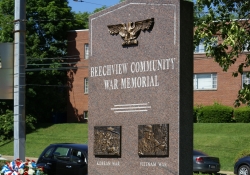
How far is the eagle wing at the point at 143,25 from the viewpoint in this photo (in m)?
11.1

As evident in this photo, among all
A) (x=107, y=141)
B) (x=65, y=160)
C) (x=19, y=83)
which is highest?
(x=19, y=83)

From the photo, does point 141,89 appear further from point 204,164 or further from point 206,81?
point 206,81

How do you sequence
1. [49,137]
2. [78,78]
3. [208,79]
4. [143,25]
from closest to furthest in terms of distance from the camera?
1. [143,25]
2. [208,79]
3. [49,137]
4. [78,78]

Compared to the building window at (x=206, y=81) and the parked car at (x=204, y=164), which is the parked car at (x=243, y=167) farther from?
the building window at (x=206, y=81)

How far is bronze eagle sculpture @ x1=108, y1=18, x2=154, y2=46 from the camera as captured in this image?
1117 cm

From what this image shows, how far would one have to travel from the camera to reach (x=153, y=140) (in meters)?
10.9

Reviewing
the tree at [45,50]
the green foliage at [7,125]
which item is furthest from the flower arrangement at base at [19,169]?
the tree at [45,50]

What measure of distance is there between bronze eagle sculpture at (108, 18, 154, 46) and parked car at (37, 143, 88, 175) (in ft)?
24.5

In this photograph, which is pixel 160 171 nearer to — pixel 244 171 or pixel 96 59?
pixel 96 59

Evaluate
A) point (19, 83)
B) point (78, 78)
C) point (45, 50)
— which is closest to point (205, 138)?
point (78, 78)

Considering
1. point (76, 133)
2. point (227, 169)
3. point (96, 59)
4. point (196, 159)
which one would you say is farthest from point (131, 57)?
point (76, 133)

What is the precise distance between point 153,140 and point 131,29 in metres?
2.12

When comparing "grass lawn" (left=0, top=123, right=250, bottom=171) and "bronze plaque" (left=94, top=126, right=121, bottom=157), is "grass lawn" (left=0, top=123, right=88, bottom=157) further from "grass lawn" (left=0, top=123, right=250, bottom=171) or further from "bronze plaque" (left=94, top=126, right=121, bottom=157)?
"bronze plaque" (left=94, top=126, right=121, bottom=157)

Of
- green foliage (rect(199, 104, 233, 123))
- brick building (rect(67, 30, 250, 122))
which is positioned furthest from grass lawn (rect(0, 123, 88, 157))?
green foliage (rect(199, 104, 233, 123))
